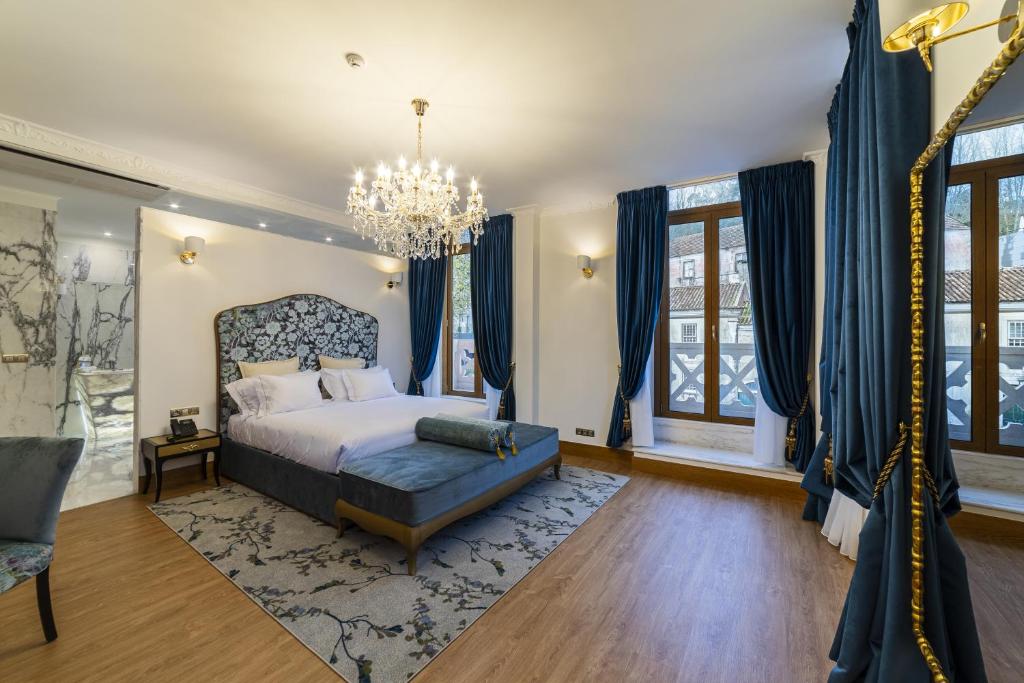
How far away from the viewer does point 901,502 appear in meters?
1.22

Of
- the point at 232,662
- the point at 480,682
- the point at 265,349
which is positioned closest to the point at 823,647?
the point at 480,682

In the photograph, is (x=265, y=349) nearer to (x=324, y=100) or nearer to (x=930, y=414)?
(x=324, y=100)

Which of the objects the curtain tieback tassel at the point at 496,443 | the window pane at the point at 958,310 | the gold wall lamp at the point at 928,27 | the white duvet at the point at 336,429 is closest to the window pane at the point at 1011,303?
the window pane at the point at 958,310

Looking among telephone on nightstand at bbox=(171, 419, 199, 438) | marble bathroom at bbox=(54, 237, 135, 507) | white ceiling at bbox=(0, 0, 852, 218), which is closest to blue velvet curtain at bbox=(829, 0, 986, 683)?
white ceiling at bbox=(0, 0, 852, 218)

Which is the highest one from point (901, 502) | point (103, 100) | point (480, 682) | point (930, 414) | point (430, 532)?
point (103, 100)

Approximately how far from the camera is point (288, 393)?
385cm

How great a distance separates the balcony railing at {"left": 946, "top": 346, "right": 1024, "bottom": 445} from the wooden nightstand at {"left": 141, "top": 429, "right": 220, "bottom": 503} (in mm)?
4499

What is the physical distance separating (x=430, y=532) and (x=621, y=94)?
2.86m

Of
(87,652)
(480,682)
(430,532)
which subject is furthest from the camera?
(430,532)

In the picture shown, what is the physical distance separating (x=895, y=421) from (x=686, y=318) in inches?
118

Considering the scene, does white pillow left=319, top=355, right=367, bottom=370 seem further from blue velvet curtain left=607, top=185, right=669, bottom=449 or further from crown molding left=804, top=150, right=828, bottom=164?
crown molding left=804, top=150, right=828, bottom=164

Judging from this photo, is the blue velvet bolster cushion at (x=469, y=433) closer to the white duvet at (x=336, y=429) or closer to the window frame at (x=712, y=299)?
the white duvet at (x=336, y=429)

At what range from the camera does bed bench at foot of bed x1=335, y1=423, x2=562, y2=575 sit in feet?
Answer: 7.57

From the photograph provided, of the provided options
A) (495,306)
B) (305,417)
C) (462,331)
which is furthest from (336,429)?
(462,331)
